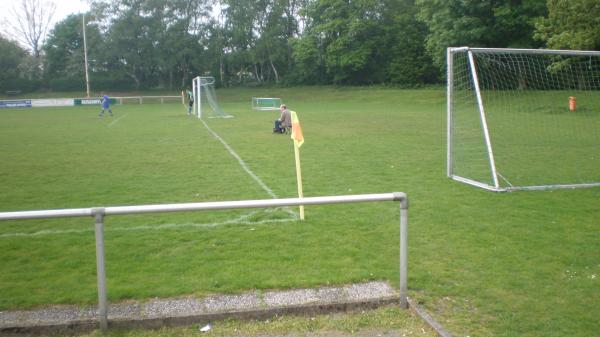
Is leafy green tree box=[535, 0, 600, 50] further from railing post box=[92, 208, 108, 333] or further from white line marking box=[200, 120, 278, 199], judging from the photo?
railing post box=[92, 208, 108, 333]

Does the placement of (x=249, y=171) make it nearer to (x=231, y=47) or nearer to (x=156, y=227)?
(x=156, y=227)

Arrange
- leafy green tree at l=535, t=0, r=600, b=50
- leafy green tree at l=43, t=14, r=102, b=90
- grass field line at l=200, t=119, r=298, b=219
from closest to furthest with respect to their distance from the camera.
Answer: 1. grass field line at l=200, t=119, r=298, b=219
2. leafy green tree at l=535, t=0, r=600, b=50
3. leafy green tree at l=43, t=14, r=102, b=90

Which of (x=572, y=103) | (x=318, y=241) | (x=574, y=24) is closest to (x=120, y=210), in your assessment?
(x=318, y=241)

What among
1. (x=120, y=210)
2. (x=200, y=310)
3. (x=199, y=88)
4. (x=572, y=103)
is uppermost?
(x=199, y=88)

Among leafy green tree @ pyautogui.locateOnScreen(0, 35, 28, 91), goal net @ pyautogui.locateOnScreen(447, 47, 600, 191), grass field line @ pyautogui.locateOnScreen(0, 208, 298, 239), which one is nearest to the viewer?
grass field line @ pyautogui.locateOnScreen(0, 208, 298, 239)

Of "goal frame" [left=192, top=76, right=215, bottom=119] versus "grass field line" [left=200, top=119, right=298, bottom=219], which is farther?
"goal frame" [left=192, top=76, right=215, bottom=119]

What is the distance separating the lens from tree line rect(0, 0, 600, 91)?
202 ft

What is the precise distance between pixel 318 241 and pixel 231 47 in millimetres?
68026

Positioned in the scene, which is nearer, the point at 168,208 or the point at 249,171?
the point at 168,208

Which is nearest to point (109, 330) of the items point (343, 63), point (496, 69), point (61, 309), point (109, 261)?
point (61, 309)

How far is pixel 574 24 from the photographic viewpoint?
31344 mm

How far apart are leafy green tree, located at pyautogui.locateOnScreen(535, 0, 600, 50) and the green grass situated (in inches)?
853

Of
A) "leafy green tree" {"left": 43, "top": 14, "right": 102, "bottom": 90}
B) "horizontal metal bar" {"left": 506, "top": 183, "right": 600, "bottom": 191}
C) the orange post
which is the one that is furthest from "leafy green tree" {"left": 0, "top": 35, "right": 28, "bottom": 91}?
"horizontal metal bar" {"left": 506, "top": 183, "right": 600, "bottom": 191}

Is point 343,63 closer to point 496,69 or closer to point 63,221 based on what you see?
point 496,69
